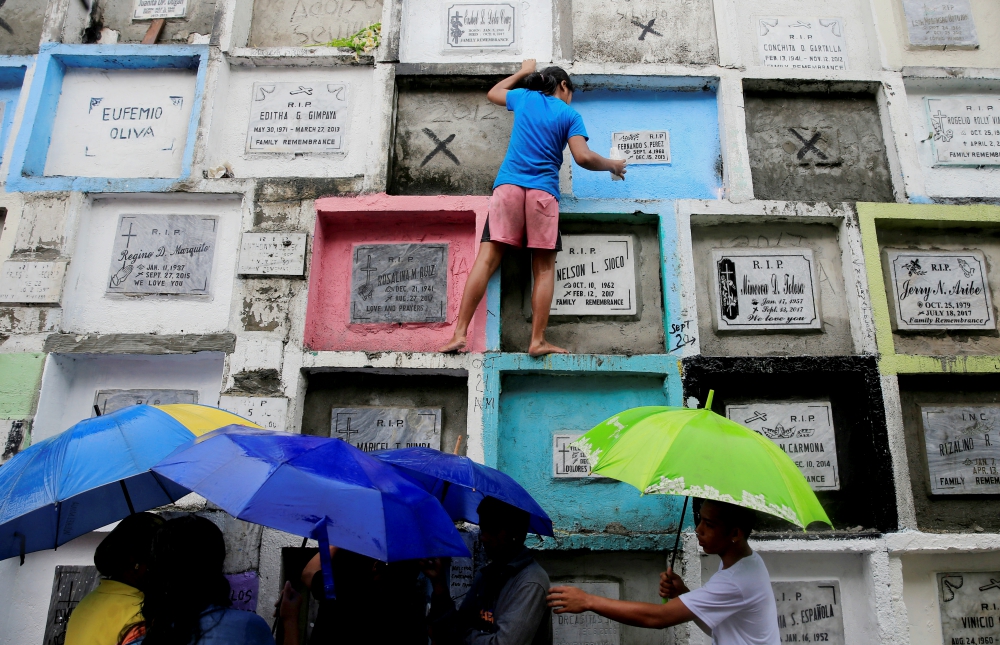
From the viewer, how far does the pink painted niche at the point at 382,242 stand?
4.71 metres

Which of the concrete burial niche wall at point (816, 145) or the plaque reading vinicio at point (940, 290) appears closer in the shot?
the plaque reading vinicio at point (940, 290)

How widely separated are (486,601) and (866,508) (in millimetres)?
2737

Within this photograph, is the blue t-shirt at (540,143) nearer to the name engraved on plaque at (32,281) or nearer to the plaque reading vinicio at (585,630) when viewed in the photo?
the plaque reading vinicio at (585,630)

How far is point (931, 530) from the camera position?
4.35 meters

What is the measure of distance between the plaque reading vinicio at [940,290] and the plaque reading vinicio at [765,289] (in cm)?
58

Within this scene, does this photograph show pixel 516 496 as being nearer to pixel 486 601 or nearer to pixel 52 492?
pixel 486 601

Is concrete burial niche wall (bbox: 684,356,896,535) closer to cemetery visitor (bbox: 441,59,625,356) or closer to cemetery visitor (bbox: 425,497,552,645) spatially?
cemetery visitor (bbox: 441,59,625,356)

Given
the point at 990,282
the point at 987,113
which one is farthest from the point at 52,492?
the point at 987,113

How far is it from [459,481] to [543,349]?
1.70 meters

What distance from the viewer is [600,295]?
479 centimetres

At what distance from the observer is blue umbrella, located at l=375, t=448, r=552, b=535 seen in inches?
→ 113

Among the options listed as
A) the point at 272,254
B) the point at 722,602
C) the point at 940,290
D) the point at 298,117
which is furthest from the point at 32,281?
the point at 940,290

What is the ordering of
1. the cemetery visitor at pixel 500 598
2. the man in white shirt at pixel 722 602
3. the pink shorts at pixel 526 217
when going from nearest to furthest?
the man in white shirt at pixel 722 602
the cemetery visitor at pixel 500 598
the pink shorts at pixel 526 217

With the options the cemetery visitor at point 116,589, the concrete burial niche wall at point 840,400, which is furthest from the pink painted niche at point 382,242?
the cemetery visitor at point 116,589
